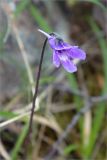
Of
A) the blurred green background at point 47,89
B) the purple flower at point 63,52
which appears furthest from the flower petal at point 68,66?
the blurred green background at point 47,89

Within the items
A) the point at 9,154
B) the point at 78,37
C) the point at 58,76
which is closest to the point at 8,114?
the point at 9,154

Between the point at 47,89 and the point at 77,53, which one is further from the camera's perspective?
the point at 47,89

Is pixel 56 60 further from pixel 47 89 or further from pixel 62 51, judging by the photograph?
pixel 47 89

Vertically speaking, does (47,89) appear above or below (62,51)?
below

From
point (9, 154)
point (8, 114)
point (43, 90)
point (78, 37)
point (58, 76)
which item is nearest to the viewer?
point (8, 114)

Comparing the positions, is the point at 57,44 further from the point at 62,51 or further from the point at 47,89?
the point at 47,89

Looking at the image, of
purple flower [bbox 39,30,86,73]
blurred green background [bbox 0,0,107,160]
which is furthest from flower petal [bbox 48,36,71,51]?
blurred green background [bbox 0,0,107,160]

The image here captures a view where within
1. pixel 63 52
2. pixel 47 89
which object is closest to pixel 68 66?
pixel 63 52

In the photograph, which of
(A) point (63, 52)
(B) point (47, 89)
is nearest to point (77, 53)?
(A) point (63, 52)

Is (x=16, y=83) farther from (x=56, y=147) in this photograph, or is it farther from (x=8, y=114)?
(x=8, y=114)
